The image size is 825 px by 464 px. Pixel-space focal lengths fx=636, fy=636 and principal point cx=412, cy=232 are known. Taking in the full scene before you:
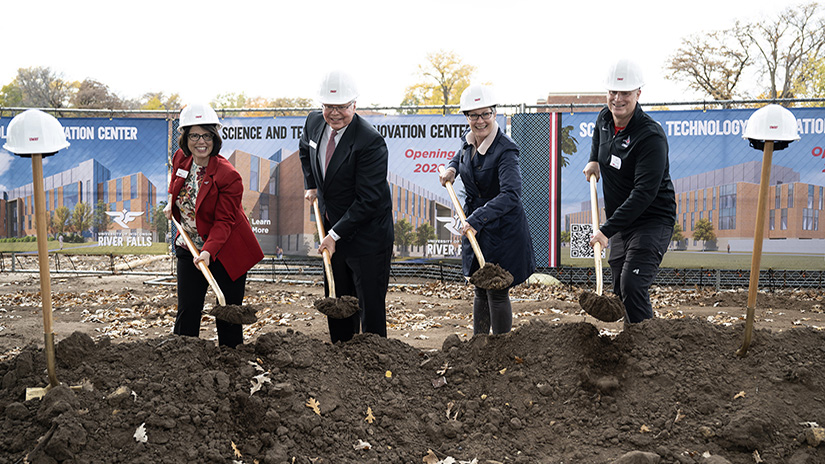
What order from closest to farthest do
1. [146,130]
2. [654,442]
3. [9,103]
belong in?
[654,442] → [146,130] → [9,103]

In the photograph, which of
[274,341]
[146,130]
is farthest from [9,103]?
[274,341]

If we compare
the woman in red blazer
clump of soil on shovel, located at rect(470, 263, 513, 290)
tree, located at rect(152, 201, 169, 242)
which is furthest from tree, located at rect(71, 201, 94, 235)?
clump of soil on shovel, located at rect(470, 263, 513, 290)

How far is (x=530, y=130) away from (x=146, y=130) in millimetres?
6236

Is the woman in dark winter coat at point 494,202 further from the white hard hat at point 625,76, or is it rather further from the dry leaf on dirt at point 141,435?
the dry leaf on dirt at point 141,435

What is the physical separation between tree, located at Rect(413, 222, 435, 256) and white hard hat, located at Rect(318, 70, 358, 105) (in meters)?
6.01

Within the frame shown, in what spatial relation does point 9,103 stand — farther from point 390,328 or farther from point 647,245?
point 647,245

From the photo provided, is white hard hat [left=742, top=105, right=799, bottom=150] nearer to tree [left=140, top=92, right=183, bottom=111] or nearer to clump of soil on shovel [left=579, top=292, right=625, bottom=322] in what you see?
clump of soil on shovel [left=579, top=292, right=625, bottom=322]

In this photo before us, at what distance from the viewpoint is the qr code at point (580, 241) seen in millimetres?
9578

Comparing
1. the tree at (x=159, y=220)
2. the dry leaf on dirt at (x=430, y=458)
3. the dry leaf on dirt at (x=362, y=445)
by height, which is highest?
the tree at (x=159, y=220)

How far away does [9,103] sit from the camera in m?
37.1

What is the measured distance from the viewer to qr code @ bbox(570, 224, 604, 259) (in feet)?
31.4

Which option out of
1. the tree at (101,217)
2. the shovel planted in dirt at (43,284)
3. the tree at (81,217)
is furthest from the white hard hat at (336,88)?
the tree at (81,217)

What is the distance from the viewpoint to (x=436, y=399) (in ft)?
12.1

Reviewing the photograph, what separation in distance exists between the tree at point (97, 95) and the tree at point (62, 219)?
24.9 metres
